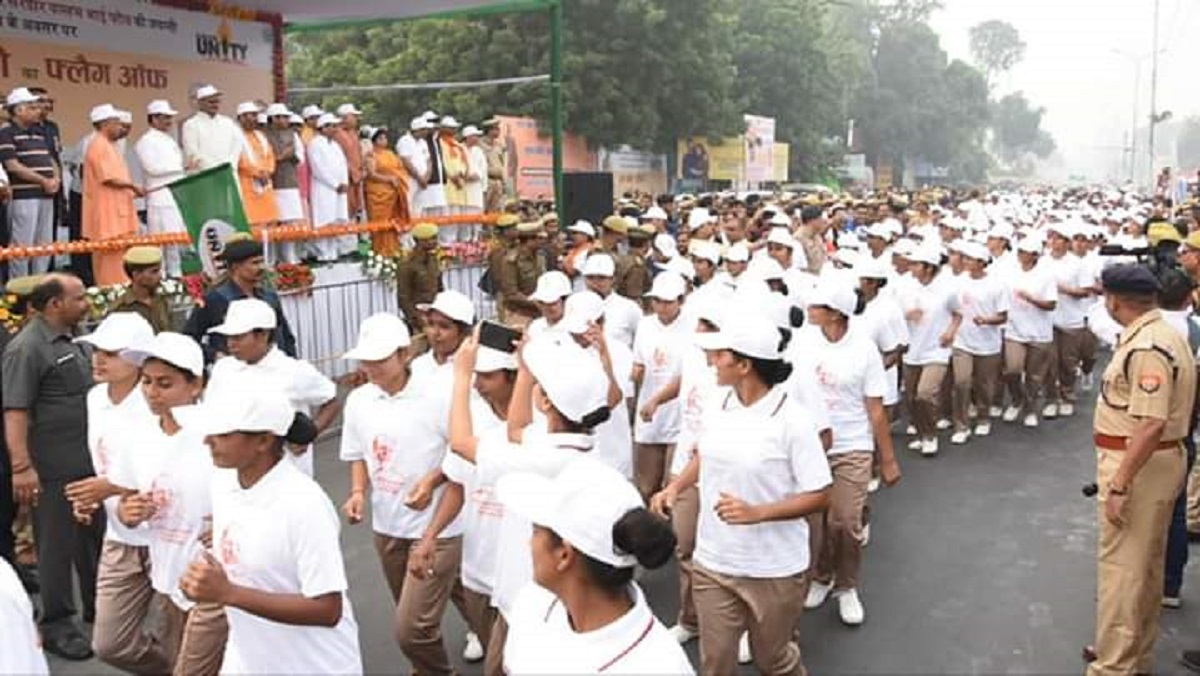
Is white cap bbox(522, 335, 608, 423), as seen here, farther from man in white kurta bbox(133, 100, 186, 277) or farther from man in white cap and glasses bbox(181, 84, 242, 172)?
man in white cap and glasses bbox(181, 84, 242, 172)

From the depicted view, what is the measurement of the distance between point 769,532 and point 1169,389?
186 centimetres

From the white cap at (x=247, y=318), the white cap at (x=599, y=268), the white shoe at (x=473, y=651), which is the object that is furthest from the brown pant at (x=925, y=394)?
the white cap at (x=247, y=318)

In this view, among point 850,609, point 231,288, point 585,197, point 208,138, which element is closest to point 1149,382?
point 850,609

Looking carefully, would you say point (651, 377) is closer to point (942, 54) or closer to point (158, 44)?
point (158, 44)

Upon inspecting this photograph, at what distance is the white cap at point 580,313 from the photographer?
574cm

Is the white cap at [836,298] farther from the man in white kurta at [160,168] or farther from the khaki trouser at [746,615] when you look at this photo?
the man in white kurta at [160,168]

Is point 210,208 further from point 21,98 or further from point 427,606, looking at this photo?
point 427,606

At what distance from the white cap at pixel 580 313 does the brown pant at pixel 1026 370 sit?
5569mm

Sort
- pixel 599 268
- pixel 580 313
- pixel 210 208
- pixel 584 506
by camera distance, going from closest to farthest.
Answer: pixel 584 506
pixel 580 313
pixel 599 268
pixel 210 208

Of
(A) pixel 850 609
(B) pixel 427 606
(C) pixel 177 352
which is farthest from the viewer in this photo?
(A) pixel 850 609

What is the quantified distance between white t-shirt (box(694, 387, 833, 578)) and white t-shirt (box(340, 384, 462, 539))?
3.77ft

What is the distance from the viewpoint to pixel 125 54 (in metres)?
13.3

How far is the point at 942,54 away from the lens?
69.0 m

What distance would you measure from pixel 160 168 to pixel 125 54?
3243 millimetres
